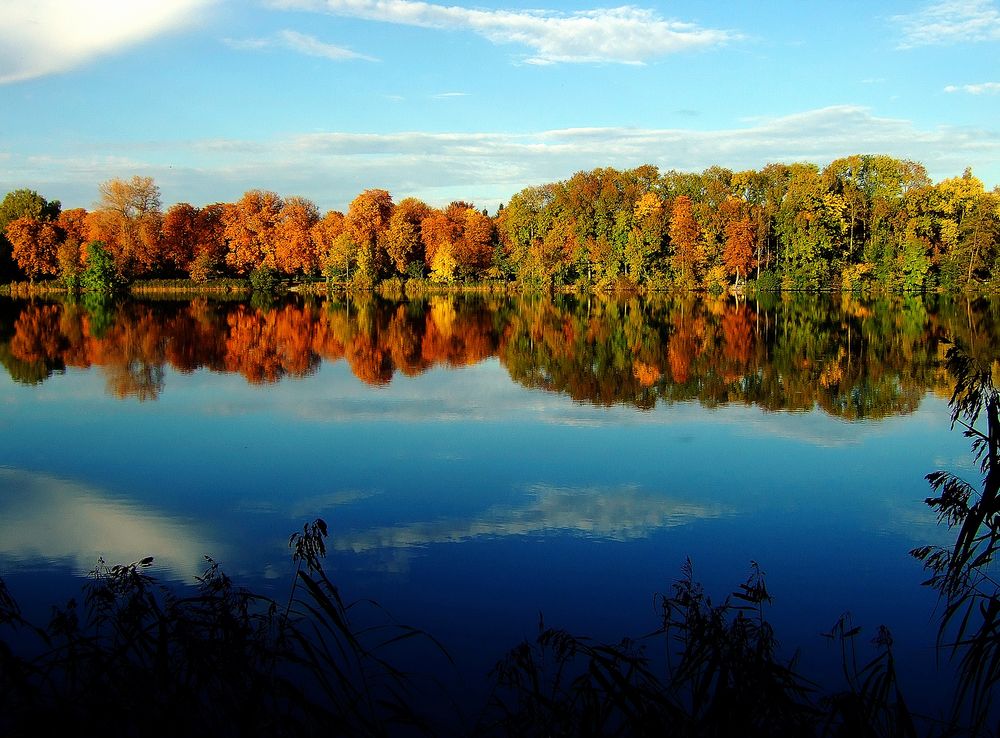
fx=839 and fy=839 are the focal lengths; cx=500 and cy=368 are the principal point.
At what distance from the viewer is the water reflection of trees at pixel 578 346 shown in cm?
1714

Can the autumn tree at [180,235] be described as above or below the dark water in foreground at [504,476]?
above

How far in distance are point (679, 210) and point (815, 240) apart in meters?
9.94

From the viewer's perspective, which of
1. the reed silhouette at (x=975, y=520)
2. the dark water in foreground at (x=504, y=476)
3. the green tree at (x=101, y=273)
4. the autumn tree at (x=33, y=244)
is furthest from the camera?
the autumn tree at (x=33, y=244)

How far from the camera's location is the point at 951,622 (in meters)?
6.10

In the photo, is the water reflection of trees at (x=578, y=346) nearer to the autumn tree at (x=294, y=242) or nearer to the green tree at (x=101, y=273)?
the green tree at (x=101, y=273)

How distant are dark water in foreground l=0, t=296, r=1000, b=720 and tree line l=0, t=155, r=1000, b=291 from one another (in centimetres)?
4012

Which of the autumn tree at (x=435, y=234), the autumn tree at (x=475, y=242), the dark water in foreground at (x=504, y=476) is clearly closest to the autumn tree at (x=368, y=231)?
the autumn tree at (x=435, y=234)

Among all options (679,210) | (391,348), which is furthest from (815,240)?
(391,348)

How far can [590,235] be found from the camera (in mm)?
66875

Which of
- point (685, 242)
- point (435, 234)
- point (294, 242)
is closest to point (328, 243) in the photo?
point (294, 242)

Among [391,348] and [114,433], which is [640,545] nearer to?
[114,433]

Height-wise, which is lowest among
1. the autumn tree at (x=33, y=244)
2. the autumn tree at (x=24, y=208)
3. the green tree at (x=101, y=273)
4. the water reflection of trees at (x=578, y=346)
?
the water reflection of trees at (x=578, y=346)

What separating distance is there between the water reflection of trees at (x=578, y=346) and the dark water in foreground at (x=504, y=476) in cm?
19

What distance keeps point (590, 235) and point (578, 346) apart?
43.2 m
